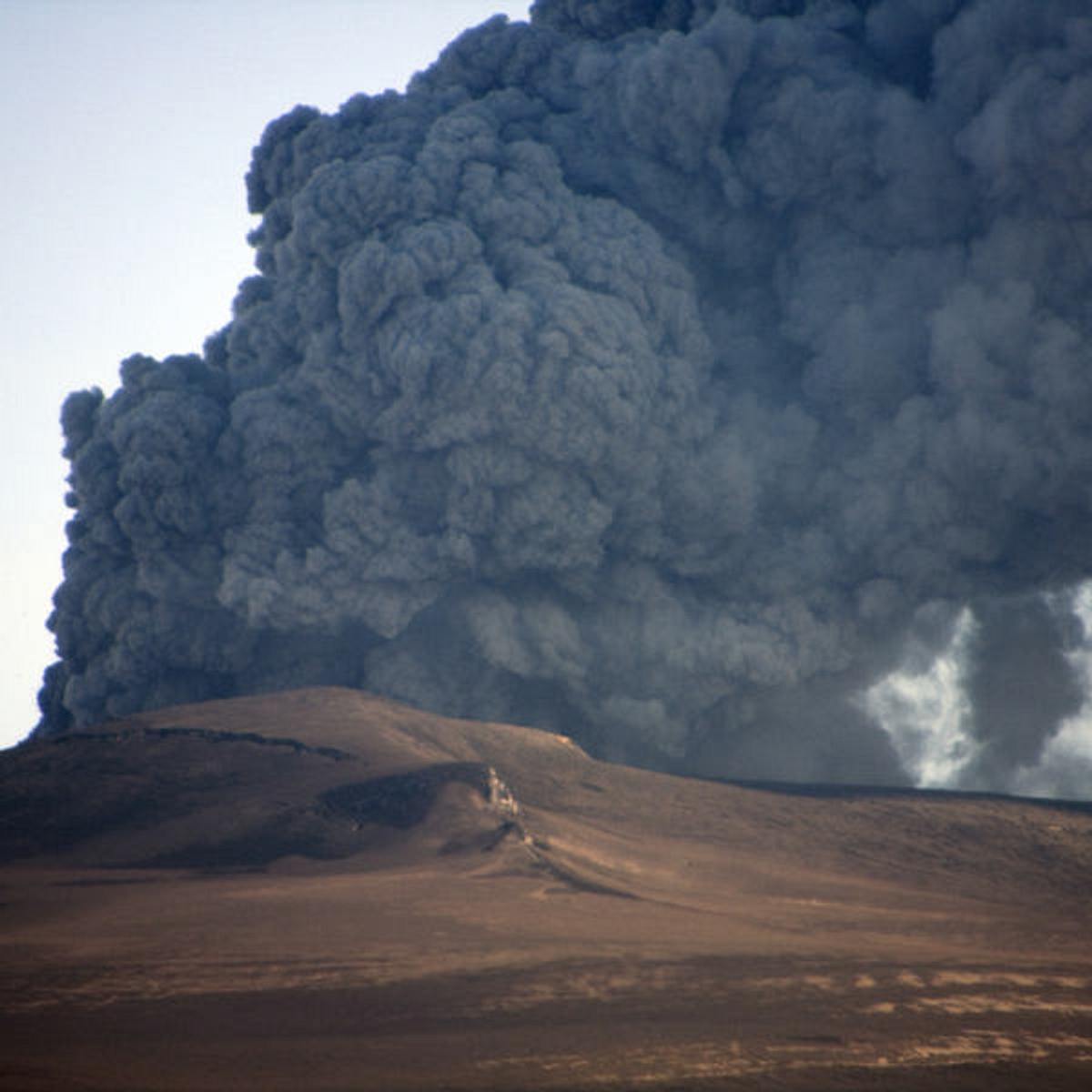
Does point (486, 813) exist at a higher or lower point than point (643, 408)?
lower

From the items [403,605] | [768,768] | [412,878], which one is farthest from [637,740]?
[412,878]

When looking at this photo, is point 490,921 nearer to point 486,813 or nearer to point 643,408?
point 486,813

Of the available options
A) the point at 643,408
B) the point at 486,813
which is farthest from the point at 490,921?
the point at 643,408

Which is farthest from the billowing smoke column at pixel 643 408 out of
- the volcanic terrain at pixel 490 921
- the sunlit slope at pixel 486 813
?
the volcanic terrain at pixel 490 921

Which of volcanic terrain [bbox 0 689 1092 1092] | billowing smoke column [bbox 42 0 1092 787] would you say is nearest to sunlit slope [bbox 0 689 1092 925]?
volcanic terrain [bbox 0 689 1092 1092]

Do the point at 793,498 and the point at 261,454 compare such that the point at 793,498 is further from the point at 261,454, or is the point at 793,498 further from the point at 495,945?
the point at 495,945

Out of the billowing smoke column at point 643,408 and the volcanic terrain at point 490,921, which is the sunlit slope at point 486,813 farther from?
the billowing smoke column at point 643,408
